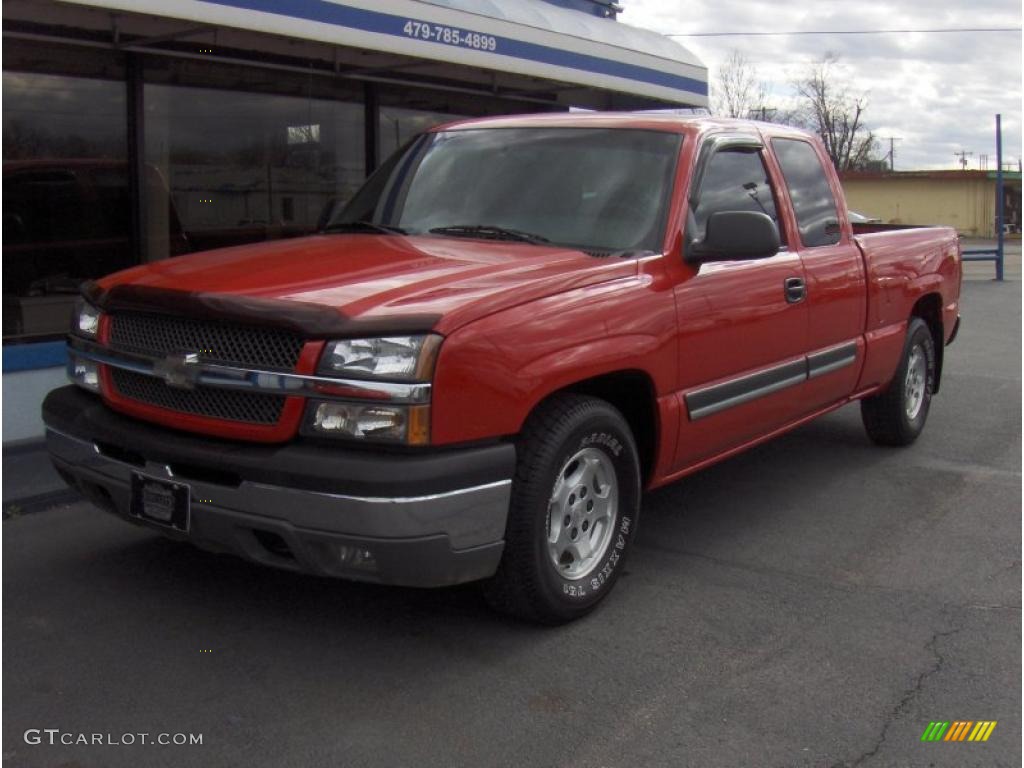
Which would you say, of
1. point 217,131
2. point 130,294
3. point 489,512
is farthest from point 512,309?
point 217,131

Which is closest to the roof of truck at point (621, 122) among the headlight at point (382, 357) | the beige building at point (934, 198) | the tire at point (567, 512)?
the tire at point (567, 512)

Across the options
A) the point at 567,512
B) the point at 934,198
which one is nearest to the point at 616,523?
the point at 567,512

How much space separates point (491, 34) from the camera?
9.23 m

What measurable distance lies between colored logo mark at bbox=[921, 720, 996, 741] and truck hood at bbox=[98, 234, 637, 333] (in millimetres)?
1922

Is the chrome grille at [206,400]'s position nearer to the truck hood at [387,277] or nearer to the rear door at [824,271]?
the truck hood at [387,277]

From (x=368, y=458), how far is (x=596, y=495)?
1.15 metres

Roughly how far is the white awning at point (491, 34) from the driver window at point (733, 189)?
3.34m

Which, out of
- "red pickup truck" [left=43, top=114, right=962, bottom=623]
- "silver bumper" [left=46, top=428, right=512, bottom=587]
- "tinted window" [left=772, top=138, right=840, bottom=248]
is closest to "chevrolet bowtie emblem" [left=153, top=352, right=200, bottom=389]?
"red pickup truck" [left=43, top=114, right=962, bottom=623]

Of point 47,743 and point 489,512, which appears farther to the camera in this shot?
point 489,512

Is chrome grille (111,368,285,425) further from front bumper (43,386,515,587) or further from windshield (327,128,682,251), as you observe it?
windshield (327,128,682,251)

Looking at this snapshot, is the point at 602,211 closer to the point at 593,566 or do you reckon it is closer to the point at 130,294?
the point at 593,566

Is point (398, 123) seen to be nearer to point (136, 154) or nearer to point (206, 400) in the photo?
point (136, 154)

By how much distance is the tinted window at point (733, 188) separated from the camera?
5.16 meters

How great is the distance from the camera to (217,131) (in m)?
9.39
